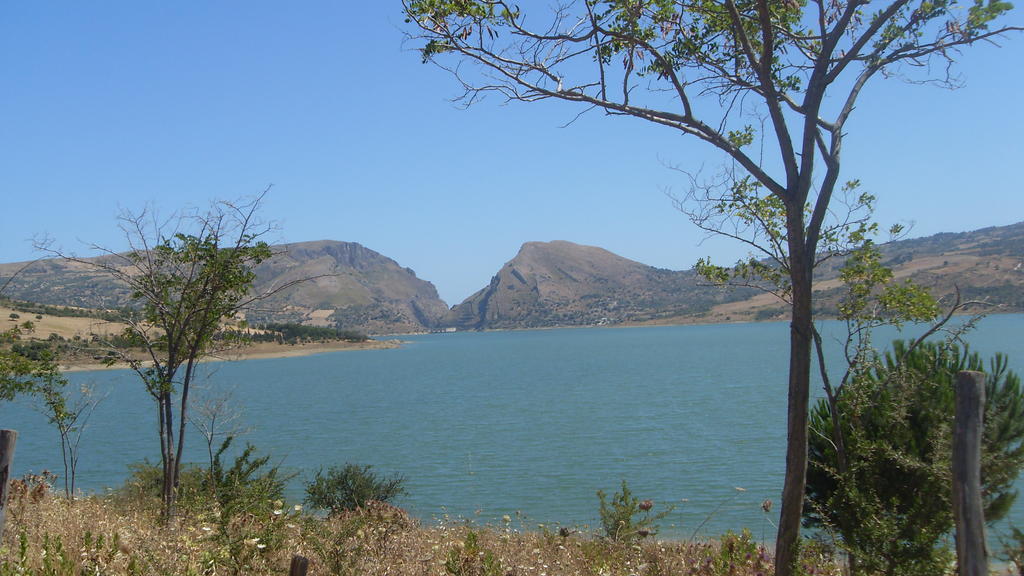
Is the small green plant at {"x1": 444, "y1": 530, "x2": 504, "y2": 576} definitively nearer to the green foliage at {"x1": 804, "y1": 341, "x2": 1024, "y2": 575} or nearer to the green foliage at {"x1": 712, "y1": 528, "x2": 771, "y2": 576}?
the green foliage at {"x1": 712, "y1": 528, "x2": 771, "y2": 576}

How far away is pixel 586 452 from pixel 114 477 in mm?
15512

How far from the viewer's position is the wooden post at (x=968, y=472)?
3.93 metres

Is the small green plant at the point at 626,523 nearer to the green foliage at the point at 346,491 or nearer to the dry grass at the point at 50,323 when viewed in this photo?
the green foliage at the point at 346,491

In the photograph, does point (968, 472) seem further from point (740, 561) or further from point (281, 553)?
point (281, 553)

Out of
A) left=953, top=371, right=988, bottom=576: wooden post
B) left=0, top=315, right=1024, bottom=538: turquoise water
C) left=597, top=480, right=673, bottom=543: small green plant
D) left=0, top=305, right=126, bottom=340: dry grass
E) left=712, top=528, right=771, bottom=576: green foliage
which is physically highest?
left=0, top=305, right=126, bottom=340: dry grass

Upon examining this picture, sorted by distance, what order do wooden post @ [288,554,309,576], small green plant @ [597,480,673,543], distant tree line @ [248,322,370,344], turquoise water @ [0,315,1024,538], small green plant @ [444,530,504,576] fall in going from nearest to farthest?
wooden post @ [288,554,309,576]
small green plant @ [444,530,504,576]
small green plant @ [597,480,673,543]
turquoise water @ [0,315,1024,538]
distant tree line @ [248,322,370,344]

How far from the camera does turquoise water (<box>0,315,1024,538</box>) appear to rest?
61.4 feet

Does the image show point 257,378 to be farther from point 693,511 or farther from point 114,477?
point 693,511

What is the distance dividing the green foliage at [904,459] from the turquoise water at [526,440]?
16.9ft

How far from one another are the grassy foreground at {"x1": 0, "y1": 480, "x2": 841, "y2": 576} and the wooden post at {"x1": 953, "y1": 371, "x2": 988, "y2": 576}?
2.02m

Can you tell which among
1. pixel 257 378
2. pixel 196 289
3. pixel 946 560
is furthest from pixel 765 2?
pixel 257 378

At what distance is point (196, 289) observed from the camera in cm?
954

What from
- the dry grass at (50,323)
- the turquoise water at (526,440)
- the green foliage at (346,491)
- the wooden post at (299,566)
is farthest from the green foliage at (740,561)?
the dry grass at (50,323)

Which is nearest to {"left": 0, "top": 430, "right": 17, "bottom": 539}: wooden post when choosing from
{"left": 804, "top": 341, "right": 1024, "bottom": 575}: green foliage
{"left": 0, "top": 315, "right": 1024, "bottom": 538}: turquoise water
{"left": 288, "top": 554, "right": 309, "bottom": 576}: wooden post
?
{"left": 288, "top": 554, "right": 309, "bottom": 576}: wooden post
